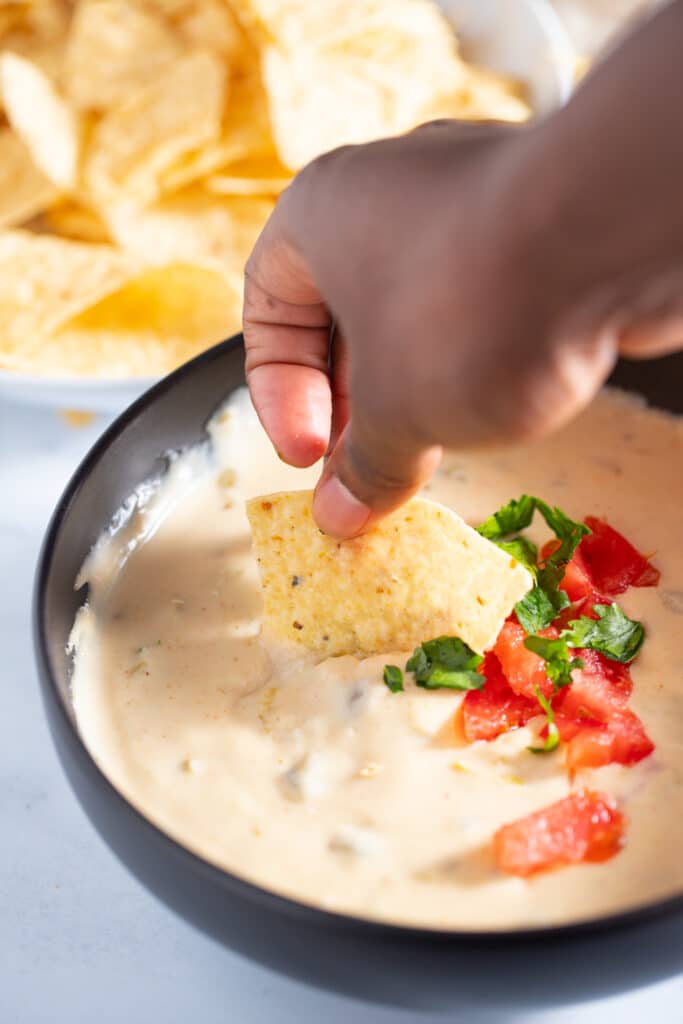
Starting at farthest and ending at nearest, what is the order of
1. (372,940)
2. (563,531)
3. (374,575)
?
1. (563,531)
2. (374,575)
3. (372,940)

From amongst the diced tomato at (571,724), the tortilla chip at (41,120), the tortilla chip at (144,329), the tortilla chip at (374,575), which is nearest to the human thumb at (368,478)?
the tortilla chip at (374,575)

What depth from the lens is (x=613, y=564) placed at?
6.62ft

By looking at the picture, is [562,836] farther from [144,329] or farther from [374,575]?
[144,329]

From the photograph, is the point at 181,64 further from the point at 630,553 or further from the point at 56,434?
the point at 630,553

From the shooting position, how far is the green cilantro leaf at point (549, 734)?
5.65ft

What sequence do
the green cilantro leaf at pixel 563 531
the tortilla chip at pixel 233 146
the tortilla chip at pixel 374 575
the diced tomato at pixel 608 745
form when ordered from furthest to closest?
the tortilla chip at pixel 233 146 < the green cilantro leaf at pixel 563 531 < the tortilla chip at pixel 374 575 < the diced tomato at pixel 608 745

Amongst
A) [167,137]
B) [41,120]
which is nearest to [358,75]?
[167,137]

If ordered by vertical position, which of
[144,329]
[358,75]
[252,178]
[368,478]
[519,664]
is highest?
[368,478]

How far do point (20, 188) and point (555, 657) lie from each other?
Result: 6.36 feet

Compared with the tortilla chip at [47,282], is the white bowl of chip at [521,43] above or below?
above

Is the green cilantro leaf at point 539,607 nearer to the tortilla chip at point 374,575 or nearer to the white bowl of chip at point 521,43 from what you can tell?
the tortilla chip at point 374,575

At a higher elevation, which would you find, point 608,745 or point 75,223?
point 608,745

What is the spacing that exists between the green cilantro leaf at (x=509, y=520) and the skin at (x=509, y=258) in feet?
2.56

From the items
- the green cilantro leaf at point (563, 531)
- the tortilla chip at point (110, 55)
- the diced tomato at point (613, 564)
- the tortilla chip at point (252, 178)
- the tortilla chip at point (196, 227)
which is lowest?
the tortilla chip at point (196, 227)
